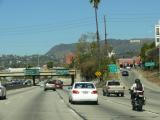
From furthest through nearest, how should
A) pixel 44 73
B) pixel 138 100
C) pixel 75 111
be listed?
pixel 44 73 < pixel 138 100 < pixel 75 111

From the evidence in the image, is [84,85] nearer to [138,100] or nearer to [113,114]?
[138,100]

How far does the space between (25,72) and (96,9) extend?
65445 millimetres

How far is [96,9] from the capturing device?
9769 cm

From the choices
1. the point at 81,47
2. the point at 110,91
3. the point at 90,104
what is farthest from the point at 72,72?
the point at 90,104

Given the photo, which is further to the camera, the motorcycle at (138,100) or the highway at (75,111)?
the motorcycle at (138,100)

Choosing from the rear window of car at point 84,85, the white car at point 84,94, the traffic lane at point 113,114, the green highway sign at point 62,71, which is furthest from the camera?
the green highway sign at point 62,71

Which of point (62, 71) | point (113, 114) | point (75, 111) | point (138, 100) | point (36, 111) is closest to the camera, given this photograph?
point (113, 114)

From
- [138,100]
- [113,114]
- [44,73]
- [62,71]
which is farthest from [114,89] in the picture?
[44,73]

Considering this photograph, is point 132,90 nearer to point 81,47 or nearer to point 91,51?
point 91,51

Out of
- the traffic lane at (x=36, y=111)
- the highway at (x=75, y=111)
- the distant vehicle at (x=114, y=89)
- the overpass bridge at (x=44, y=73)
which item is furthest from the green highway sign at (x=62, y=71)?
the traffic lane at (x=36, y=111)

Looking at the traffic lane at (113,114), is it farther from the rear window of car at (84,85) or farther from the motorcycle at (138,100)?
the rear window of car at (84,85)

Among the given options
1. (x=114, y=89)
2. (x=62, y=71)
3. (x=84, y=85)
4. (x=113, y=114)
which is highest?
(x=62, y=71)

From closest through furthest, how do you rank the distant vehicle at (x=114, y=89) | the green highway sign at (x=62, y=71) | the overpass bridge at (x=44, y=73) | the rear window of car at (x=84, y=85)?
the rear window of car at (x=84, y=85) < the distant vehicle at (x=114, y=89) < the overpass bridge at (x=44, y=73) < the green highway sign at (x=62, y=71)

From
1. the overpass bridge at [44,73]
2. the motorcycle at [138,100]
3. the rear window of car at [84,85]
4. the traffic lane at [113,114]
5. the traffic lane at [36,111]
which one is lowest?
the traffic lane at [113,114]
